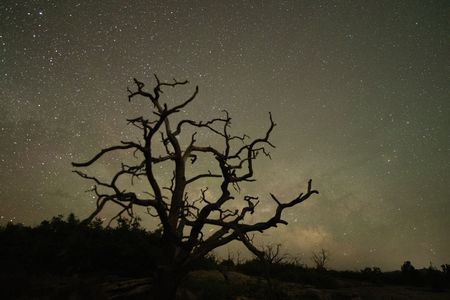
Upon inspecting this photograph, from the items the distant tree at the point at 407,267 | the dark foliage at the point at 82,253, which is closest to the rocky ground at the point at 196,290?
the dark foliage at the point at 82,253

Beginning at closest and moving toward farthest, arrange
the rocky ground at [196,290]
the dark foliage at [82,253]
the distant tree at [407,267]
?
1. the rocky ground at [196,290]
2. the dark foliage at [82,253]
3. the distant tree at [407,267]

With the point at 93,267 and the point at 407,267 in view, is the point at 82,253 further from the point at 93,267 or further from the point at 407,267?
the point at 407,267

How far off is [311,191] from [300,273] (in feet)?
34.9

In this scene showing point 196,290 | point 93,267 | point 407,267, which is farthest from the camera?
point 407,267

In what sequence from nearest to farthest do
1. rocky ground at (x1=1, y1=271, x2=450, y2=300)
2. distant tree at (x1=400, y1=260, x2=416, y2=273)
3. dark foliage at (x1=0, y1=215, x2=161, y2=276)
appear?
rocky ground at (x1=1, y1=271, x2=450, y2=300) < dark foliage at (x1=0, y1=215, x2=161, y2=276) < distant tree at (x1=400, y1=260, x2=416, y2=273)

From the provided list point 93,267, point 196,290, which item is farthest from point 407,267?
point 93,267

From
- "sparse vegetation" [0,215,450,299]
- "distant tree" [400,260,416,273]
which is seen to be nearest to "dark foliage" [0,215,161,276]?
"sparse vegetation" [0,215,450,299]

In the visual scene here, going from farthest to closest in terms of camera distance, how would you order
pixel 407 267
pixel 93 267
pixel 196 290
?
1. pixel 407 267
2. pixel 93 267
3. pixel 196 290

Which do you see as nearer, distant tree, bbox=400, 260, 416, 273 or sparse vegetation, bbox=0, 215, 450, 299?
sparse vegetation, bbox=0, 215, 450, 299

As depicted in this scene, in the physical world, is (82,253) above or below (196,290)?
above

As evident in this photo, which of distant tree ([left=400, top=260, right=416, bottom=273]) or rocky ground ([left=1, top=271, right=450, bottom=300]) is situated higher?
distant tree ([left=400, top=260, right=416, bottom=273])

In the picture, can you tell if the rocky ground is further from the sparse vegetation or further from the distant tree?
the distant tree

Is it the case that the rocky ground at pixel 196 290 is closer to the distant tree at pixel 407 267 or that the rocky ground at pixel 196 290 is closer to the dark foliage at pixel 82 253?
the dark foliage at pixel 82 253

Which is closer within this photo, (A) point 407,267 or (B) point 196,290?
(B) point 196,290
